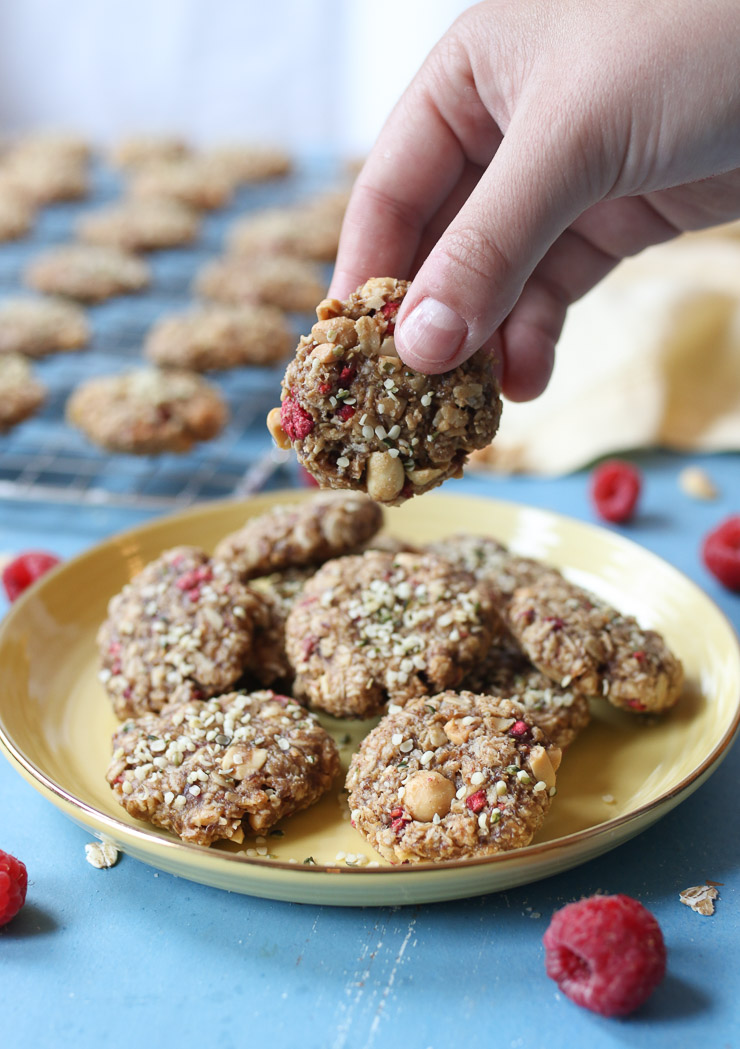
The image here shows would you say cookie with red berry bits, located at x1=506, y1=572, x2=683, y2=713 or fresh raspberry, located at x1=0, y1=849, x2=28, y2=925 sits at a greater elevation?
cookie with red berry bits, located at x1=506, y1=572, x2=683, y2=713

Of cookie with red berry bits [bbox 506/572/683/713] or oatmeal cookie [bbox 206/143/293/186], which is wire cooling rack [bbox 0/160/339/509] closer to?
oatmeal cookie [bbox 206/143/293/186]

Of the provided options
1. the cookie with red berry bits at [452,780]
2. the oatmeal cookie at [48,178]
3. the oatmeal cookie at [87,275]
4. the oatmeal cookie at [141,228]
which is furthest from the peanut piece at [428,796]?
the oatmeal cookie at [48,178]

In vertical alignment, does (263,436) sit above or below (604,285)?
below

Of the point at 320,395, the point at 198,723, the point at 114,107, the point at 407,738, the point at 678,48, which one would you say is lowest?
the point at 114,107

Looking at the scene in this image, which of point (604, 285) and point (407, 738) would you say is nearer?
point (407, 738)

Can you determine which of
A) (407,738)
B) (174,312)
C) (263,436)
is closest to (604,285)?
(263,436)

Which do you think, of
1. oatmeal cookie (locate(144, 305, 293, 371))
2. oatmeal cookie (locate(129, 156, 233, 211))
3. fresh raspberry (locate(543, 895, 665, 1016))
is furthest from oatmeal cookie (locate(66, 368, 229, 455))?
oatmeal cookie (locate(129, 156, 233, 211))

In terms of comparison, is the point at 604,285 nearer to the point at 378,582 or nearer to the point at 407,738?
the point at 378,582
